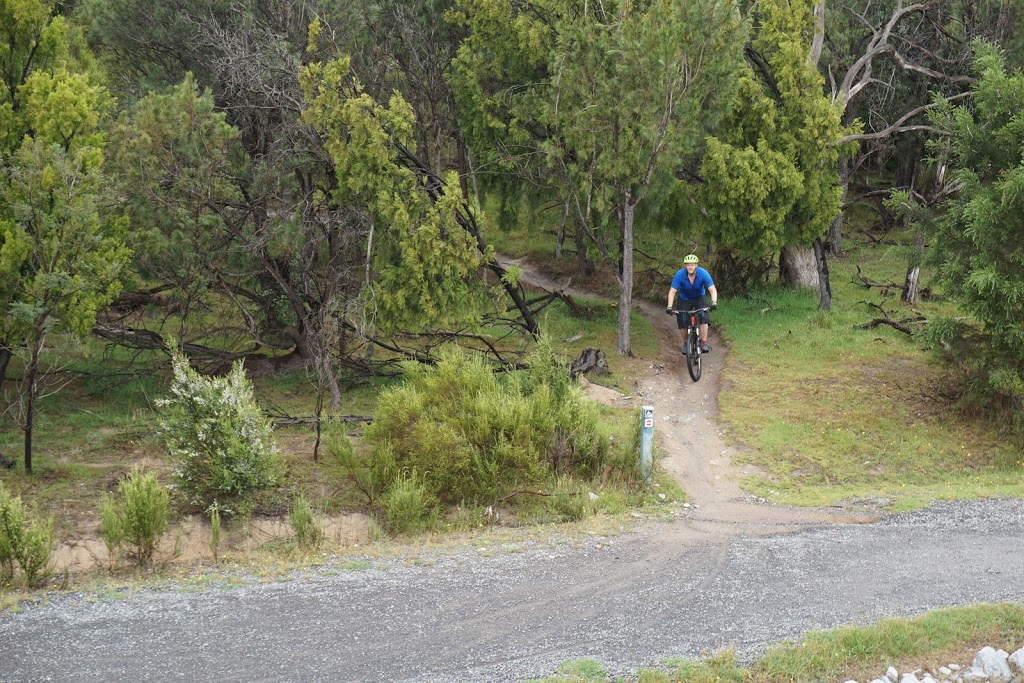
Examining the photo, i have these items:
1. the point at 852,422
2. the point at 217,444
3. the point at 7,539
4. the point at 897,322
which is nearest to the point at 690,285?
the point at 852,422

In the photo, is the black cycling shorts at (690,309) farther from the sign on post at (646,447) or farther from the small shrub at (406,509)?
the small shrub at (406,509)

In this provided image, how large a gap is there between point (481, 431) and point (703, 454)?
3.24m

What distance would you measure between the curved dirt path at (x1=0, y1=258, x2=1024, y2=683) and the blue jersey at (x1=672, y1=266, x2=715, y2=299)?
569 cm

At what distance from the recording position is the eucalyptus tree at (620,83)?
15.3 meters

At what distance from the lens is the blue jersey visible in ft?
48.6

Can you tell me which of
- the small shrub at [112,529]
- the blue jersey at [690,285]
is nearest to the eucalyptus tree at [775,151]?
the blue jersey at [690,285]

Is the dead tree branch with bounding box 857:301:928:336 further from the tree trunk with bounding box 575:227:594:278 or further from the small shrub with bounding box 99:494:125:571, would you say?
the small shrub with bounding box 99:494:125:571

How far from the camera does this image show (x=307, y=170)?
15219 millimetres

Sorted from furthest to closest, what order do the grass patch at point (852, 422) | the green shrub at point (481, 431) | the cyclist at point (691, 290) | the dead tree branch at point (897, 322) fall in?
the dead tree branch at point (897, 322), the cyclist at point (691, 290), the grass patch at point (852, 422), the green shrub at point (481, 431)

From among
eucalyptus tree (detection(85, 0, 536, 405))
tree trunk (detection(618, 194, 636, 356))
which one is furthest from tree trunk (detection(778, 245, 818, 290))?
eucalyptus tree (detection(85, 0, 536, 405))

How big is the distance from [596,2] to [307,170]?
19.8ft

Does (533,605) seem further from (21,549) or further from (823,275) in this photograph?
(823,275)

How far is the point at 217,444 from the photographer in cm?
1047

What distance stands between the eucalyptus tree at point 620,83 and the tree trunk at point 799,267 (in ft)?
14.8
